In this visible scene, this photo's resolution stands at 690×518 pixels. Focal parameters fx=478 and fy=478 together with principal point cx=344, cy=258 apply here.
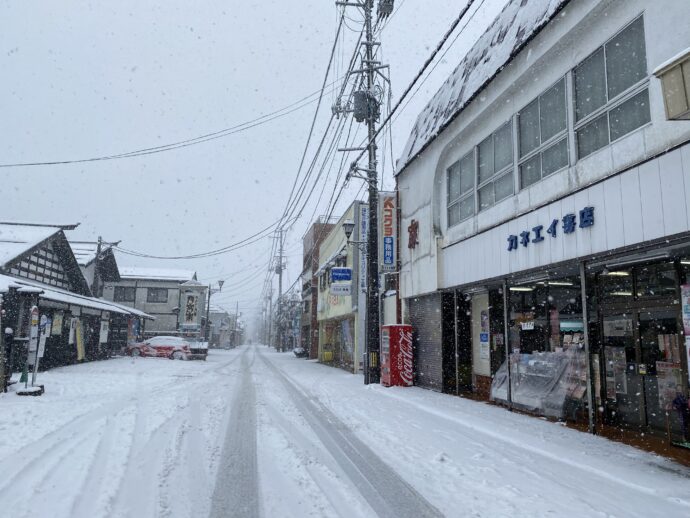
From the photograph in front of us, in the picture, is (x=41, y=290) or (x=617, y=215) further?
(x=41, y=290)

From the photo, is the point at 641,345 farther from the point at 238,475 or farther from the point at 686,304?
the point at 238,475

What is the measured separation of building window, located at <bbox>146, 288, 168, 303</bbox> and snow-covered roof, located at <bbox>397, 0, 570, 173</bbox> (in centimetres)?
3506

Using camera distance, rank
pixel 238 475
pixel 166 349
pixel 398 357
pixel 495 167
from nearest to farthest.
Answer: pixel 238 475
pixel 495 167
pixel 398 357
pixel 166 349

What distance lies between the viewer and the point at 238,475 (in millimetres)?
5168

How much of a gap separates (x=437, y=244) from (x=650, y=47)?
24.8 feet

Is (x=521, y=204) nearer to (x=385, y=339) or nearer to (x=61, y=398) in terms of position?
(x=385, y=339)

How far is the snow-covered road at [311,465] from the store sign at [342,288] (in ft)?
36.4

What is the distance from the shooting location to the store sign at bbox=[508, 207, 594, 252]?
766 cm

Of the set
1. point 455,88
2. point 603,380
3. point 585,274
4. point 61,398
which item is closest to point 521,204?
point 585,274

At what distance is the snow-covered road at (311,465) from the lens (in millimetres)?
4332

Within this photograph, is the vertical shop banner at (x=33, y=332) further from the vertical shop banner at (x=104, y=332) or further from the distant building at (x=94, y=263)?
the distant building at (x=94, y=263)

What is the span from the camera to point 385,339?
1497cm

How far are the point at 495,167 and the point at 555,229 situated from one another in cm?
328

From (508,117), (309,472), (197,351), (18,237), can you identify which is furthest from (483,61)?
(197,351)
